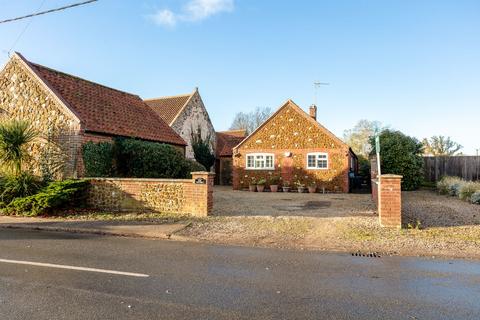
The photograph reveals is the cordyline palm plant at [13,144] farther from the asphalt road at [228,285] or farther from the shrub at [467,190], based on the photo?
the shrub at [467,190]

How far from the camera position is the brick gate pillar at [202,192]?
11.4m

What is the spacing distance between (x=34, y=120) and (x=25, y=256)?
36.1 feet

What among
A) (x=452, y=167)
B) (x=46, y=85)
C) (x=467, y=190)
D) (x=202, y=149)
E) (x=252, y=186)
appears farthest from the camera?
(x=202, y=149)

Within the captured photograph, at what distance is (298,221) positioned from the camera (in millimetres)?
10648

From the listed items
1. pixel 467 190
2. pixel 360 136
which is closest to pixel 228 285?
pixel 467 190

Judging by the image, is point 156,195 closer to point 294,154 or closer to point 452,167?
point 294,154

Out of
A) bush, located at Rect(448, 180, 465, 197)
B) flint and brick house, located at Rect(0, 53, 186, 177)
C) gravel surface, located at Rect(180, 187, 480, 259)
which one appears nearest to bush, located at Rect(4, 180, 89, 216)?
flint and brick house, located at Rect(0, 53, 186, 177)

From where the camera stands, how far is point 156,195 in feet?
40.3

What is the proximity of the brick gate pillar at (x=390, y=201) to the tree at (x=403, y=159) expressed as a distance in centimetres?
1500

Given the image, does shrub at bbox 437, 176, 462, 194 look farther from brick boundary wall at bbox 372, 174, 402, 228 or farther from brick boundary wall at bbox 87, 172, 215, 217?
brick boundary wall at bbox 87, 172, 215, 217

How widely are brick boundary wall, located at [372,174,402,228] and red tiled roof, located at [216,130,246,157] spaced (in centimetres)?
2376

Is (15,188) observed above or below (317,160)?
below

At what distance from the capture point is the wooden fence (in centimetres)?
2427

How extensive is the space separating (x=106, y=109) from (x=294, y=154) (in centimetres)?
1339
